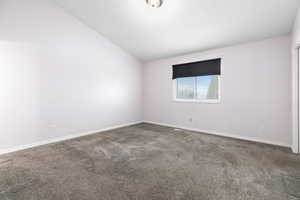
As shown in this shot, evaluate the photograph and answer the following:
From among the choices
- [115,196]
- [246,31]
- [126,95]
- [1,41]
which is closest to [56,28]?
[1,41]

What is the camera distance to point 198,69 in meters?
3.76

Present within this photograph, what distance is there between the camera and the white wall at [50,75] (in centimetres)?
239

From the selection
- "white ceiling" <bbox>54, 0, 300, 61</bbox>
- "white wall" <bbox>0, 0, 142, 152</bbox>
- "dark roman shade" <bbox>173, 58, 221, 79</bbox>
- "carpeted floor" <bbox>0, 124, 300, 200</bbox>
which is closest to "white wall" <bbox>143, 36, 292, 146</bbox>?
"dark roman shade" <bbox>173, 58, 221, 79</bbox>

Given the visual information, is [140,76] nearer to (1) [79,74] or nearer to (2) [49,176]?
(1) [79,74]

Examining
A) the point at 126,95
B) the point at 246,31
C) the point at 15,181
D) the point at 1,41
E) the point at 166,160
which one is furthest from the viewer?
the point at 126,95

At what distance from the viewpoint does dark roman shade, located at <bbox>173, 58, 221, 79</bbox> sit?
3.44 metres

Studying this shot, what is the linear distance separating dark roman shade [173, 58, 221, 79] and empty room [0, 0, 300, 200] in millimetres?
29

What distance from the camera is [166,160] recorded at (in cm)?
214

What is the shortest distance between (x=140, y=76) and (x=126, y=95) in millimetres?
988

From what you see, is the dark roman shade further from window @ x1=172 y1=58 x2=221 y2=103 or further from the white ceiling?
the white ceiling

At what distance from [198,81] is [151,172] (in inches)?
118

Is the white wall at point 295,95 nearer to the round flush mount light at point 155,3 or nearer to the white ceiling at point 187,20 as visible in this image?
the white ceiling at point 187,20

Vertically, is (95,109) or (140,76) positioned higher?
(140,76)

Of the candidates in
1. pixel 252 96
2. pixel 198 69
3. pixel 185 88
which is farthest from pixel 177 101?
pixel 252 96
